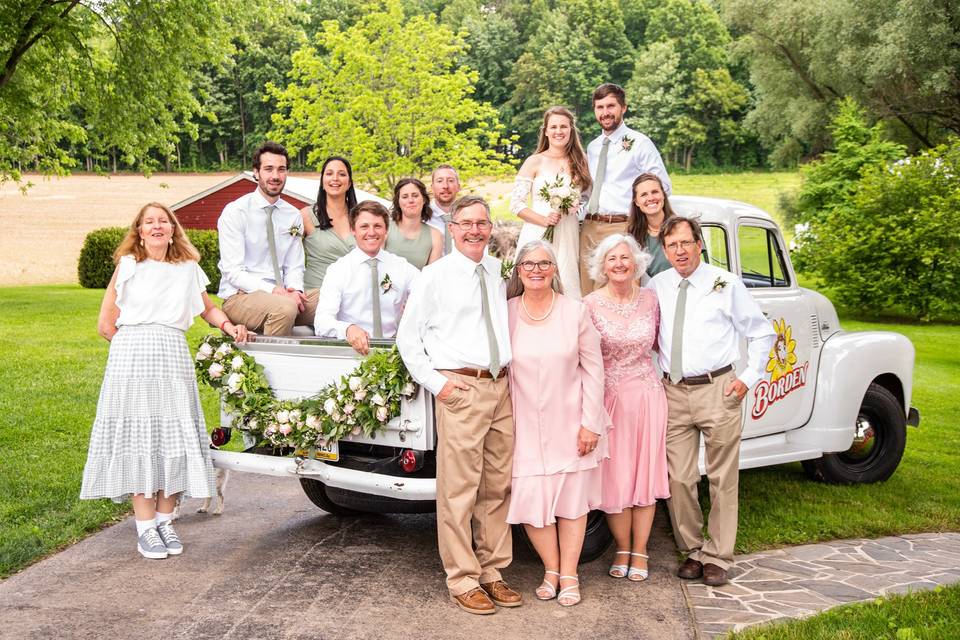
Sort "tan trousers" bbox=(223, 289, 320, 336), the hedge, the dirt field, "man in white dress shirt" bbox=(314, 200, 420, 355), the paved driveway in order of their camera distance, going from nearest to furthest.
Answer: the paved driveway
"man in white dress shirt" bbox=(314, 200, 420, 355)
"tan trousers" bbox=(223, 289, 320, 336)
the hedge
the dirt field

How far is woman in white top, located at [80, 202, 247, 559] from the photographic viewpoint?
5.54m

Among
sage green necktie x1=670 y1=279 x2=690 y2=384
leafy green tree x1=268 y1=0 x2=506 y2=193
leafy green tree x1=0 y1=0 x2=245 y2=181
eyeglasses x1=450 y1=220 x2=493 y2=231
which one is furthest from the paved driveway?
leafy green tree x1=268 y1=0 x2=506 y2=193

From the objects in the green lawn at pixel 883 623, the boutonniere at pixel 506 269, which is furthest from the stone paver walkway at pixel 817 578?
the boutonniere at pixel 506 269

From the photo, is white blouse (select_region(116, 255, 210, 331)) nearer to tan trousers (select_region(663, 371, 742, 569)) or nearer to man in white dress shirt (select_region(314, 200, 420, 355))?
man in white dress shirt (select_region(314, 200, 420, 355))

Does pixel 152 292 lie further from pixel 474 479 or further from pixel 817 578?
pixel 817 578

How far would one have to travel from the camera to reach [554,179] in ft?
19.9

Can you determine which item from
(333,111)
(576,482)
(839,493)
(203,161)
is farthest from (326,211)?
(203,161)

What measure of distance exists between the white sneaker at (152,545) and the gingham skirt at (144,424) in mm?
289

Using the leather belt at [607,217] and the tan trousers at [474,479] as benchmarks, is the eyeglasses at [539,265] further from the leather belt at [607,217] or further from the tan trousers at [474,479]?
the leather belt at [607,217]

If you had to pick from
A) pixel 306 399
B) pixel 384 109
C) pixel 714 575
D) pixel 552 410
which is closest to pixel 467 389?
pixel 552 410

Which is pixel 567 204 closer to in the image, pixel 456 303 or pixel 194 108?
pixel 456 303

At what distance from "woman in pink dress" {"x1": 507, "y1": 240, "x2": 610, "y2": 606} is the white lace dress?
1088 millimetres

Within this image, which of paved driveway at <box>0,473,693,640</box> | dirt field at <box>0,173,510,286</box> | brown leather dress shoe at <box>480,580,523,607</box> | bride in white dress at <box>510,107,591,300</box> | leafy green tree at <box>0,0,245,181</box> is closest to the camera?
paved driveway at <box>0,473,693,640</box>

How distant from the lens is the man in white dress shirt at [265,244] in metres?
6.19
